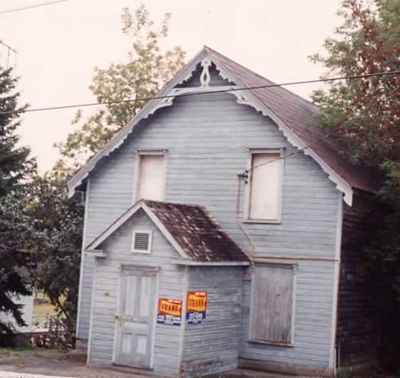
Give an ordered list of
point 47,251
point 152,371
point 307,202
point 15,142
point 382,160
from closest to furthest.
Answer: point 152,371 → point 307,202 → point 382,160 → point 47,251 → point 15,142

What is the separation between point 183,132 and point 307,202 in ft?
13.7

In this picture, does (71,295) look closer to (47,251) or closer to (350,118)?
(47,251)

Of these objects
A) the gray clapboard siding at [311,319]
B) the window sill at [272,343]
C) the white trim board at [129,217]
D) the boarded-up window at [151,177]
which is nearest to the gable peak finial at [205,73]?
the boarded-up window at [151,177]

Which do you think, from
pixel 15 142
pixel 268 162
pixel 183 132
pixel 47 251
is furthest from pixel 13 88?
pixel 268 162

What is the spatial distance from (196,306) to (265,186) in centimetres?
407

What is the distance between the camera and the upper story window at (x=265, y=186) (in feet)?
68.7

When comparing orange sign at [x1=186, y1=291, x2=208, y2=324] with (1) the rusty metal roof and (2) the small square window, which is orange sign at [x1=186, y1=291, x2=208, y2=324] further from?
(1) the rusty metal roof

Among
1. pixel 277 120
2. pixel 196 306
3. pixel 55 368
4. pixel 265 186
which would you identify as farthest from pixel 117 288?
pixel 277 120

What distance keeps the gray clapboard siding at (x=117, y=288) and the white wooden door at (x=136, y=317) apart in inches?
8.4

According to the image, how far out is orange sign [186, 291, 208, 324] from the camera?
61.0 ft

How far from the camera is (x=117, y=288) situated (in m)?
19.8

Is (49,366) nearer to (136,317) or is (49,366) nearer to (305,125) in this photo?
(136,317)

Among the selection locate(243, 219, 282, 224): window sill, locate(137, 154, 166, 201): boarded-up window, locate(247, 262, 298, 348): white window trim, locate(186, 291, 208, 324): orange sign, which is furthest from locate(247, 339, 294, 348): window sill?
locate(137, 154, 166, 201): boarded-up window

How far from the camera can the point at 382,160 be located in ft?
71.2
